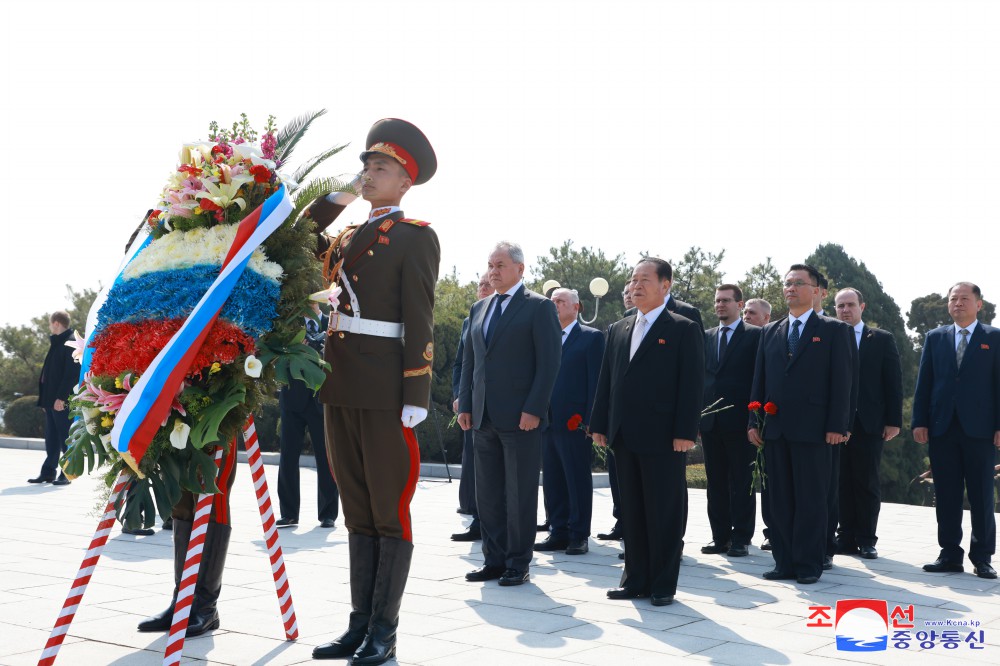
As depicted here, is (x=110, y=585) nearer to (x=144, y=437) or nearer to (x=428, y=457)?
(x=144, y=437)

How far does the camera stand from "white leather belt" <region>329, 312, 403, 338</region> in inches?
179

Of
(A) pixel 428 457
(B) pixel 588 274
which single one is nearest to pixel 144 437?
(A) pixel 428 457

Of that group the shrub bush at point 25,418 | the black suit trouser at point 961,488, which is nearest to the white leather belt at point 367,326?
the black suit trouser at point 961,488

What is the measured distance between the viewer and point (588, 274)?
28.5m

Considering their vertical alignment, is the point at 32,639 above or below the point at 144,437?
below

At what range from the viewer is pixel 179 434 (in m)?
3.98

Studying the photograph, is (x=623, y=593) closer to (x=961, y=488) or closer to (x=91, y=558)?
(x=91, y=558)

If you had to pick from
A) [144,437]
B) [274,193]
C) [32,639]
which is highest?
[274,193]

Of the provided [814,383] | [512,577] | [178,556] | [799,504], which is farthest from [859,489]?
[178,556]

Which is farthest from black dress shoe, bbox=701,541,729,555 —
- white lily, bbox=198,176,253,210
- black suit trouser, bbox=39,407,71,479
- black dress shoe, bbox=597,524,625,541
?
black suit trouser, bbox=39,407,71,479

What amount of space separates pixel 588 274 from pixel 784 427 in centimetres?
2189

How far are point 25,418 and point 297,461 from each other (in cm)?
1423

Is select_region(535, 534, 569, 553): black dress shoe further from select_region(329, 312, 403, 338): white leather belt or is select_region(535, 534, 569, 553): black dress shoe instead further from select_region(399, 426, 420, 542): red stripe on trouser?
select_region(329, 312, 403, 338): white leather belt

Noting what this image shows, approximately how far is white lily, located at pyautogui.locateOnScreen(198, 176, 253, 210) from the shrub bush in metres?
18.3
